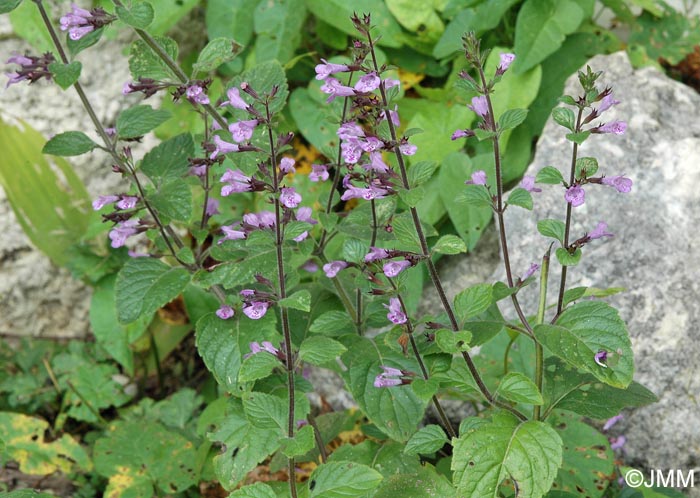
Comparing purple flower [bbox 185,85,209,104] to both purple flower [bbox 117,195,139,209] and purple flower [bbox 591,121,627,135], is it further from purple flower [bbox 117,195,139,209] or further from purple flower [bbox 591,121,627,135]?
purple flower [bbox 591,121,627,135]

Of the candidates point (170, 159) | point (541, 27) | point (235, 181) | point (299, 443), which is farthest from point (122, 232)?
point (541, 27)

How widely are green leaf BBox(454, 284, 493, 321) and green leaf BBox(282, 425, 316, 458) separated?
1.37ft

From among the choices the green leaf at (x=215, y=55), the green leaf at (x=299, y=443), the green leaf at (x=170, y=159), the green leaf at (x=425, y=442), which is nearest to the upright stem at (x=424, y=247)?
the green leaf at (x=425, y=442)

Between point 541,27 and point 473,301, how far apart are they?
1.71 m

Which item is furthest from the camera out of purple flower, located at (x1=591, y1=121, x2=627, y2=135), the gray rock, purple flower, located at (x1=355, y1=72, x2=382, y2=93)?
the gray rock

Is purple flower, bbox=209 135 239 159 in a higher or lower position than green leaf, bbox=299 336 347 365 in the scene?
higher

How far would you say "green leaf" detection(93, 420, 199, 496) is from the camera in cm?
240

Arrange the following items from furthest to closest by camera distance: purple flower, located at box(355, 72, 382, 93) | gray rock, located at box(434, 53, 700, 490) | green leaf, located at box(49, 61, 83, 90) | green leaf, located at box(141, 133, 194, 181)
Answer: gray rock, located at box(434, 53, 700, 490) < green leaf, located at box(141, 133, 194, 181) < green leaf, located at box(49, 61, 83, 90) < purple flower, located at box(355, 72, 382, 93)

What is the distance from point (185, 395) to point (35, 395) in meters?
0.69

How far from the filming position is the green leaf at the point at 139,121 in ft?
6.61

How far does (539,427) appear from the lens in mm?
1670

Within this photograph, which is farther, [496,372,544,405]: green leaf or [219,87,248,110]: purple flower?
[219,87,248,110]: purple flower

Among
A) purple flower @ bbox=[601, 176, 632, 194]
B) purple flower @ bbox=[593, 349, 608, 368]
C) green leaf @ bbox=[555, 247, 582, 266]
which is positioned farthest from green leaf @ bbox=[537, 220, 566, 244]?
purple flower @ bbox=[593, 349, 608, 368]

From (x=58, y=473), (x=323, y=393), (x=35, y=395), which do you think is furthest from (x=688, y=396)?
(x=35, y=395)
